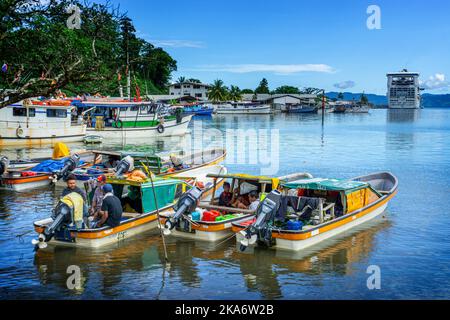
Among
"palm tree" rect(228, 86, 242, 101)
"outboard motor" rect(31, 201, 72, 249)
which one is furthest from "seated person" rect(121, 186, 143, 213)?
"palm tree" rect(228, 86, 242, 101)

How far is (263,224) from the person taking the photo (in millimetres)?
14266

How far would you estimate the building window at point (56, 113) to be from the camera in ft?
142

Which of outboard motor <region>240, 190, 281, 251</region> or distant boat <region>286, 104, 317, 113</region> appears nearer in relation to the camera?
outboard motor <region>240, 190, 281, 251</region>

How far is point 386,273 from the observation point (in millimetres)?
13820

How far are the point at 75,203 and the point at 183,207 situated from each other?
124 inches

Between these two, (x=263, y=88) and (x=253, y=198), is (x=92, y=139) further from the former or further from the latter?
(x=263, y=88)

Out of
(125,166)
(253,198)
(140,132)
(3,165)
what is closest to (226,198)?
(253,198)

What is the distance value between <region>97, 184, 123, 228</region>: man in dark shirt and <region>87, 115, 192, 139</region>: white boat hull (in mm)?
36485

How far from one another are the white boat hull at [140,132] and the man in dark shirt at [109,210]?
36.5 m

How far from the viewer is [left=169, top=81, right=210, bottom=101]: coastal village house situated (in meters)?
139

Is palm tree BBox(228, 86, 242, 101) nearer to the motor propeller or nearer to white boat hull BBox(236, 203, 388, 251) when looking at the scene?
white boat hull BBox(236, 203, 388, 251)

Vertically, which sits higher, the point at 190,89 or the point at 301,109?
the point at 190,89

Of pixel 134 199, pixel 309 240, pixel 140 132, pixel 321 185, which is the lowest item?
pixel 309 240

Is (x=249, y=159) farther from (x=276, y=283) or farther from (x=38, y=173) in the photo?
(x=276, y=283)
